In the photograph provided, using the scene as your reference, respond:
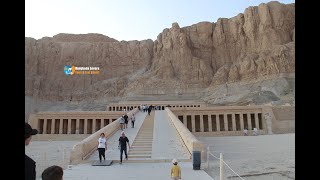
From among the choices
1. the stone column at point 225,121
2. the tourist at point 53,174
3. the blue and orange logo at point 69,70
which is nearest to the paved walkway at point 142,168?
the tourist at point 53,174

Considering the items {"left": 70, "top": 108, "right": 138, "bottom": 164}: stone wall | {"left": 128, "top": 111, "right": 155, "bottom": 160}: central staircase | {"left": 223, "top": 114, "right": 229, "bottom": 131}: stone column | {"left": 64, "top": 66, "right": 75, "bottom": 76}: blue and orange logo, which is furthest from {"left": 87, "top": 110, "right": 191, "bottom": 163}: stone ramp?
{"left": 64, "top": 66, "right": 75, "bottom": 76}: blue and orange logo

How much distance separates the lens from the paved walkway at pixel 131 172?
10.2 m

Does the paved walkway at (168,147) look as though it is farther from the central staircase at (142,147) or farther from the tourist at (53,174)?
the tourist at (53,174)

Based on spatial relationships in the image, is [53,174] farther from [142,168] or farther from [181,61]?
[181,61]

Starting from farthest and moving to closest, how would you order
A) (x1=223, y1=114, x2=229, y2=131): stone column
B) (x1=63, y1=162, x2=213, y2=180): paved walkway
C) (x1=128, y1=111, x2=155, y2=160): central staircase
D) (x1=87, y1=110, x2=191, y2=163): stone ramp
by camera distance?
1. (x1=223, y1=114, x2=229, y2=131): stone column
2. (x1=128, y1=111, x2=155, y2=160): central staircase
3. (x1=87, y1=110, x2=191, y2=163): stone ramp
4. (x1=63, y1=162, x2=213, y2=180): paved walkway

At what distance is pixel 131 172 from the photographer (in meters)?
11.0

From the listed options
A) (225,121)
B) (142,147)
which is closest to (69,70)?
(225,121)

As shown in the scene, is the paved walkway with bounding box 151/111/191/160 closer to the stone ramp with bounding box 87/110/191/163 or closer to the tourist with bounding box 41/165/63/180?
the stone ramp with bounding box 87/110/191/163

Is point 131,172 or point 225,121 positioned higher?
point 131,172

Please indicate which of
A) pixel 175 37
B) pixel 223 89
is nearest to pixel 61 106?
pixel 175 37

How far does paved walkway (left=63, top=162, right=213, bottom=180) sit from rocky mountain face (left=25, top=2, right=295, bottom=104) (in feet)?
163

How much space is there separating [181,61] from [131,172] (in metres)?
67.9

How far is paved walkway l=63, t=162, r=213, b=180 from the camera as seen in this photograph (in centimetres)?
1020

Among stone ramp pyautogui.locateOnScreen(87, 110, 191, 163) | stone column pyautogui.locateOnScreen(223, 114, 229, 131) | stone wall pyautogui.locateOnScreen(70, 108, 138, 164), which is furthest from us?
stone column pyautogui.locateOnScreen(223, 114, 229, 131)
